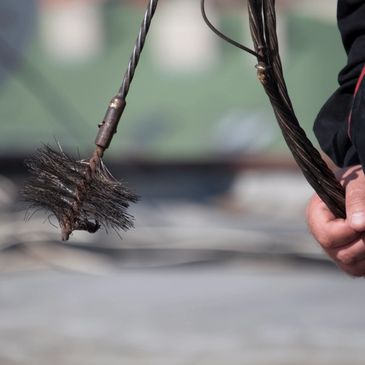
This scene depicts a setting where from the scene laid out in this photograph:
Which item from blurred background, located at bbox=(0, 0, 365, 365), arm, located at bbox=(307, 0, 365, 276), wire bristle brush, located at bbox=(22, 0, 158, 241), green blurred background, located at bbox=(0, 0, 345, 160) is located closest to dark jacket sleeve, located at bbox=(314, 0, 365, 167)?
arm, located at bbox=(307, 0, 365, 276)

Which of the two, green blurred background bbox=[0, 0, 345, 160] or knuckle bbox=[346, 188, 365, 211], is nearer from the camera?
knuckle bbox=[346, 188, 365, 211]

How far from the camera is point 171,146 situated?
909 centimetres

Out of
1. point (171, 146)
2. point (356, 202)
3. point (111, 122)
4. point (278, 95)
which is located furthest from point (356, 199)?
point (171, 146)

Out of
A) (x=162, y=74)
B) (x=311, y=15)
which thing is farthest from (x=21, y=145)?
(x=311, y=15)

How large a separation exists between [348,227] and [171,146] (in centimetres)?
750

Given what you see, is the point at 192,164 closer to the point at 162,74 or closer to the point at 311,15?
the point at 162,74

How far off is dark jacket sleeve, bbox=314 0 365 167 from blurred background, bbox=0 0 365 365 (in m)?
4.44

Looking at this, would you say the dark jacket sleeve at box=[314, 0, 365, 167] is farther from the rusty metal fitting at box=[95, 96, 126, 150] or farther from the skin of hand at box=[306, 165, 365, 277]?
the rusty metal fitting at box=[95, 96, 126, 150]

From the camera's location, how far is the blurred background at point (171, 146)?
6.76 metres

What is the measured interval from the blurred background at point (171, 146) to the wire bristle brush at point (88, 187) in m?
4.51

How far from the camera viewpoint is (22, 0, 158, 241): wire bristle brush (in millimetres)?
1706

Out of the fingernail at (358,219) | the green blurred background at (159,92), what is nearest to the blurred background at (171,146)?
the green blurred background at (159,92)

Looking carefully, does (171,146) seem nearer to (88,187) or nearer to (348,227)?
(88,187)

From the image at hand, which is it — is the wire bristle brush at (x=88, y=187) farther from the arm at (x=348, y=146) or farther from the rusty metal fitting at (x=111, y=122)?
the arm at (x=348, y=146)
